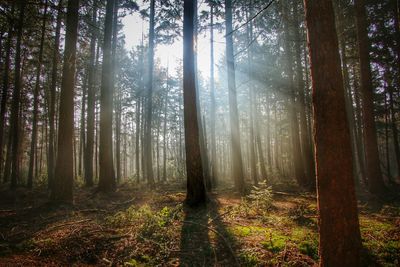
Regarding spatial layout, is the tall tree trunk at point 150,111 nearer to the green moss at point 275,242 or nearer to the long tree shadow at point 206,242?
the long tree shadow at point 206,242

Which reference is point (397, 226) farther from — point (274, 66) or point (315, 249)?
point (274, 66)

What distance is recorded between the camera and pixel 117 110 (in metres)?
Answer: 27.2

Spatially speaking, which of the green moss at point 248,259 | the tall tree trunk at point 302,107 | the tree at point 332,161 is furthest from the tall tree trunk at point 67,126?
the tall tree trunk at point 302,107

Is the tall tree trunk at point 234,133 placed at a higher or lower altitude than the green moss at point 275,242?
higher

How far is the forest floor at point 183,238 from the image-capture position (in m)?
4.45

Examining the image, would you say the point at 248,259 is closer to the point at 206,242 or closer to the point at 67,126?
the point at 206,242

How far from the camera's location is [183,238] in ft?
18.1

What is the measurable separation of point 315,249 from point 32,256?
5242mm

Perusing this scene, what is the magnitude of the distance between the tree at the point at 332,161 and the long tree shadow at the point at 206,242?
1643 millimetres

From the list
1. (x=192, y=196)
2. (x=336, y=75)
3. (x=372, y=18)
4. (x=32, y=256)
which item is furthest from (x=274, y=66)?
(x=32, y=256)

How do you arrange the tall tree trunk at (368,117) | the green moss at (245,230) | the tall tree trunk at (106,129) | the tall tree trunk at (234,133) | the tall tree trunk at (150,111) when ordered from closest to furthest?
1. the green moss at (245,230)
2. the tall tree trunk at (368,117)
3. the tall tree trunk at (234,133)
4. the tall tree trunk at (106,129)
5. the tall tree trunk at (150,111)

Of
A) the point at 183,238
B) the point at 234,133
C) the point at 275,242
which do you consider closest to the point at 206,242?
the point at 183,238

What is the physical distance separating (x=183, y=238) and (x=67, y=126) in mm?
6644

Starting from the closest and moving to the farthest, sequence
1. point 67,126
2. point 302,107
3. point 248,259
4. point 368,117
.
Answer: point 248,259
point 67,126
point 368,117
point 302,107
